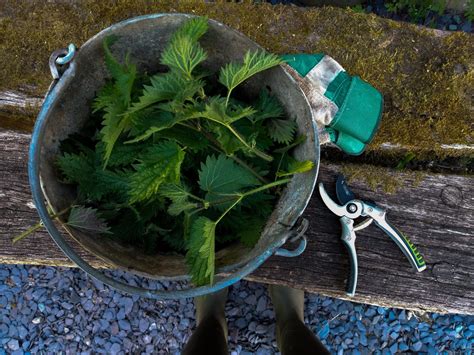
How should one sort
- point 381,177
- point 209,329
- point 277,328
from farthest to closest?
point 277,328 → point 209,329 → point 381,177

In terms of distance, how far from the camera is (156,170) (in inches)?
37.8

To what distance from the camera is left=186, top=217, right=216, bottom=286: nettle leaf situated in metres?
0.97

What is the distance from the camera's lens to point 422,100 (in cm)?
146

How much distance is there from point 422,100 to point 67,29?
110 centimetres

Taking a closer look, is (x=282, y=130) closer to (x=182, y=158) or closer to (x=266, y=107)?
(x=266, y=107)

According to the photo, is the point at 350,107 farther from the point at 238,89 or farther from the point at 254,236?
the point at 254,236

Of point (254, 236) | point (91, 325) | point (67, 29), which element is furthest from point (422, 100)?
point (91, 325)

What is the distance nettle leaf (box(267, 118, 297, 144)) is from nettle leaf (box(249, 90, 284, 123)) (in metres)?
0.02

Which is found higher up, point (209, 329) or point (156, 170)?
point (156, 170)

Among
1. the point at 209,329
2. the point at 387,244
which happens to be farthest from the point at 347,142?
the point at 209,329

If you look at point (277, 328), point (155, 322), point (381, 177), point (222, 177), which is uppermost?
point (222, 177)

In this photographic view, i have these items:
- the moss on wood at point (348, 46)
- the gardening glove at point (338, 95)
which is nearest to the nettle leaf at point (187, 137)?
the gardening glove at point (338, 95)

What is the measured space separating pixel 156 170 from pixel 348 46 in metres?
0.83

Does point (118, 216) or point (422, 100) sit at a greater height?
point (422, 100)
